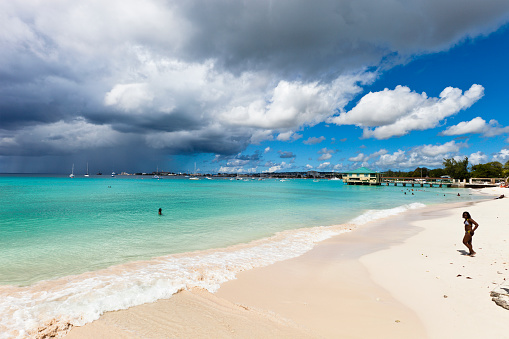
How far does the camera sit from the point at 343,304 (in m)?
7.21

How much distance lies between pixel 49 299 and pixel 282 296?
276 inches

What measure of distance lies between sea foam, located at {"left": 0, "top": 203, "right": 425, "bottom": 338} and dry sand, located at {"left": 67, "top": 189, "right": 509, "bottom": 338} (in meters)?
0.53

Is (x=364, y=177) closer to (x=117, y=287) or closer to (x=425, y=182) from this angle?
(x=425, y=182)

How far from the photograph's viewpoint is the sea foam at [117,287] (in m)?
6.27

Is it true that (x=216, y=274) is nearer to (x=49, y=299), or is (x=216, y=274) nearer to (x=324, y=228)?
(x=49, y=299)

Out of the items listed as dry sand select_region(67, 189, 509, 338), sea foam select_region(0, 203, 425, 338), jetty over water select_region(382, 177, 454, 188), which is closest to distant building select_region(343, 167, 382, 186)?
jetty over water select_region(382, 177, 454, 188)

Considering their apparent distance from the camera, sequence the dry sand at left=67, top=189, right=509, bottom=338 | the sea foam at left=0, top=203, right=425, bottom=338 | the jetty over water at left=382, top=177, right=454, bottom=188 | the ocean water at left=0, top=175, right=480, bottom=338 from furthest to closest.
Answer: the jetty over water at left=382, top=177, right=454, bottom=188
the ocean water at left=0, top=175, right=480, bottom=338
the sea foam at left=0, top=203, right=425, bottom=338
the dry sand at left=67, top=189, right=509, bottom=338

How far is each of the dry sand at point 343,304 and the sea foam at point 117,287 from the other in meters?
0.53

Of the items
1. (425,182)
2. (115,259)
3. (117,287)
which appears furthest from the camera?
(425,182)

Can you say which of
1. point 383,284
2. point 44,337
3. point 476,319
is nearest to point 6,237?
point 44,337

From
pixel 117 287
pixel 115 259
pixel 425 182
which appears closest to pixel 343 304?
pixel 117 287

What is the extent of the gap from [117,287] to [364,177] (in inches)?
5228

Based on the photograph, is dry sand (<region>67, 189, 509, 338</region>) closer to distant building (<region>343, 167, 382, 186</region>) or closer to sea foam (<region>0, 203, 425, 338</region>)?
sea foam (<region>0, 203, 425, 338</region>)

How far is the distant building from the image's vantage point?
12238cm
